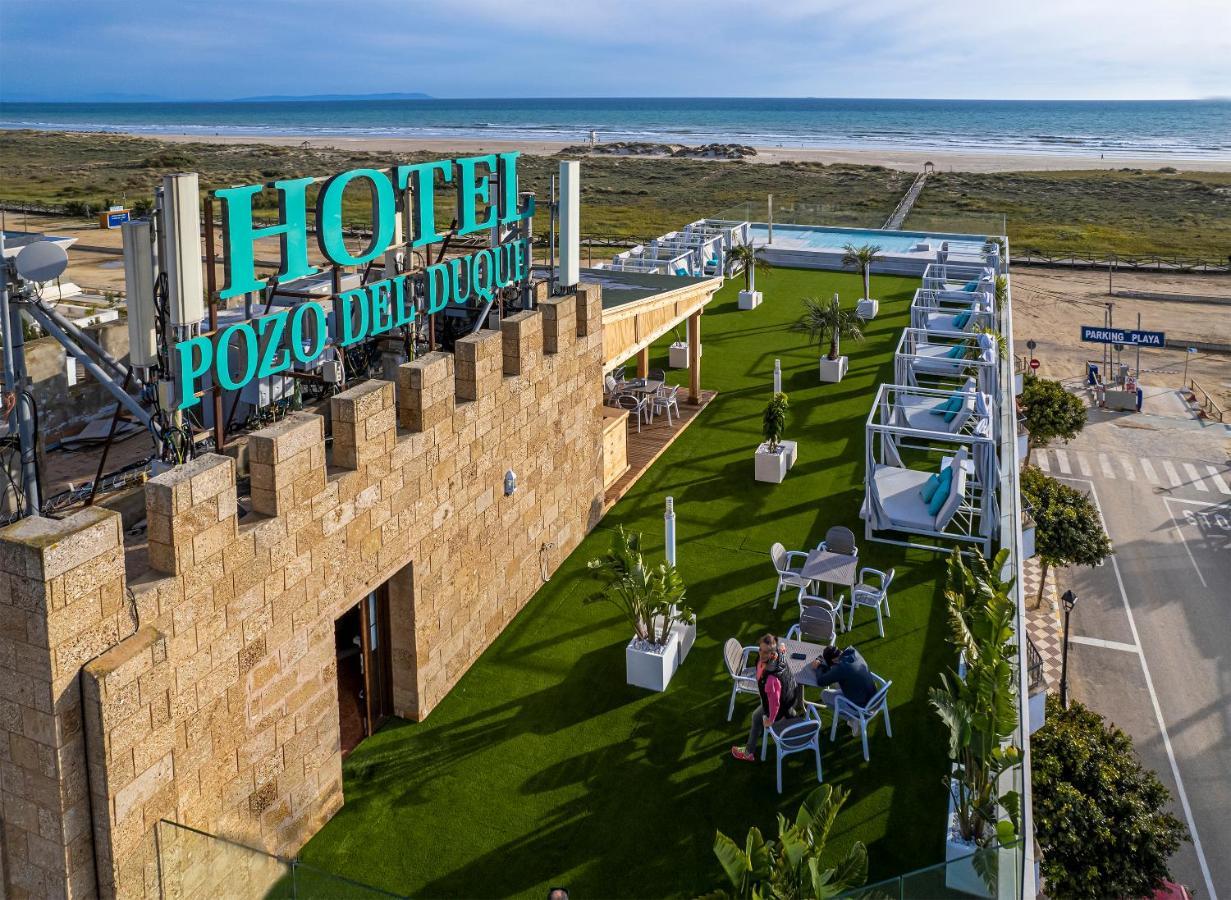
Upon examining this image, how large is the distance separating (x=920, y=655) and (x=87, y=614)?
31.0ft

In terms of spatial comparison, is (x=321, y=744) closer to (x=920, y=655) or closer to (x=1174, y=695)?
(x=920, y=655)

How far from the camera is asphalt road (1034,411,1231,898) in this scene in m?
15.7

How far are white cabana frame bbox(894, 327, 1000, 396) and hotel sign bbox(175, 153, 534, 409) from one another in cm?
1052

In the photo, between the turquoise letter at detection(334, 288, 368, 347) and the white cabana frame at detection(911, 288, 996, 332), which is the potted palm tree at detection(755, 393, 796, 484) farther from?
the turquoise letter at detection(334, 288, 368, 347)

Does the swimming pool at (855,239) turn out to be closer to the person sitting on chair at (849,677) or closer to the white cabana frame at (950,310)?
the white cabana frame at (950,310)

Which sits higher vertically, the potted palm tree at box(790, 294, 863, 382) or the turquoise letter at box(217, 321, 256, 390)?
the turquoise letter at box(217, 321, 256, 390)

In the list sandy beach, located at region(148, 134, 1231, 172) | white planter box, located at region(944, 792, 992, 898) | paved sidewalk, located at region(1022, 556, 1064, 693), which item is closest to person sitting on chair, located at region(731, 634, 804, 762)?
white planter box, located at region(944, 792, 992, 898)

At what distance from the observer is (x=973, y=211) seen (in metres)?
86.0

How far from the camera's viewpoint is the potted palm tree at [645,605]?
1216 centimetres

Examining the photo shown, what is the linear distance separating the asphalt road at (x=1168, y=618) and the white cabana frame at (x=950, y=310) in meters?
5.41

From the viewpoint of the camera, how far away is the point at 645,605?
1217 centimetres

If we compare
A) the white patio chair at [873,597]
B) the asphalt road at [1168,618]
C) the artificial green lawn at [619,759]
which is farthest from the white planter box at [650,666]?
the asphalt road at [1168,618]

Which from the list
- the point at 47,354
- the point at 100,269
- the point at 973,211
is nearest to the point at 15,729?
the point at 47,354


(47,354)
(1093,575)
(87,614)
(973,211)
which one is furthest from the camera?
(973,211)
